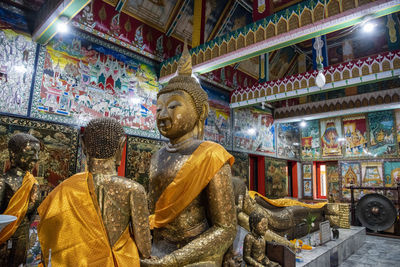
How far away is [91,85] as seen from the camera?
682 centimetres

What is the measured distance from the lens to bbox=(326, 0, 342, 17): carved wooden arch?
15.9 feet

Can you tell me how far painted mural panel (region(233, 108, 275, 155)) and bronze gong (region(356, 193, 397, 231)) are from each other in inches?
203

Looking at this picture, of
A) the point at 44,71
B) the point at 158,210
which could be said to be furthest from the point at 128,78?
the point at 158,210

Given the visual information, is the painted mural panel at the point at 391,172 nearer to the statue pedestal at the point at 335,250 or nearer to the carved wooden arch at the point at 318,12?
the statue pedestal at the point at 335,250

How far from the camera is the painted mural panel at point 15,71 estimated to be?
5.41 meters

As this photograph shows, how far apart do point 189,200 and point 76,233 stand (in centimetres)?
60

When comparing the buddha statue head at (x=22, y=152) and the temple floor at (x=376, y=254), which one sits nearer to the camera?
the buddha statue head at (x=22, y=152)

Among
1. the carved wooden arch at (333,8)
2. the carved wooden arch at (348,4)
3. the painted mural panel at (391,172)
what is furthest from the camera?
the painted mural panel at (391,172)

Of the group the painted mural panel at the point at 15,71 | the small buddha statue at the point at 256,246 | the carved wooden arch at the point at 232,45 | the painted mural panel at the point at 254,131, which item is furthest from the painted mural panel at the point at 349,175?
the painted mural panel at the point at 15,71

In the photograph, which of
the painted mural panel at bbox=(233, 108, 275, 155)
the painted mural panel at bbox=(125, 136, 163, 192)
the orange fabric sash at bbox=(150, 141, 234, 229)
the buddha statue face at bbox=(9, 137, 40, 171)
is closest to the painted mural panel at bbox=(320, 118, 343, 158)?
the painted mural panel at bbox=(233, 108, 275, 155)

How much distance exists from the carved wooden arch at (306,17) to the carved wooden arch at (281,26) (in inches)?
13.2

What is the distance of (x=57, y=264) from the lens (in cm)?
112

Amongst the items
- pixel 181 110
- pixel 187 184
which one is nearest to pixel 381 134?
pixel 181 110

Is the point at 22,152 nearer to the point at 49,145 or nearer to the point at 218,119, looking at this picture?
the point at 49,145
